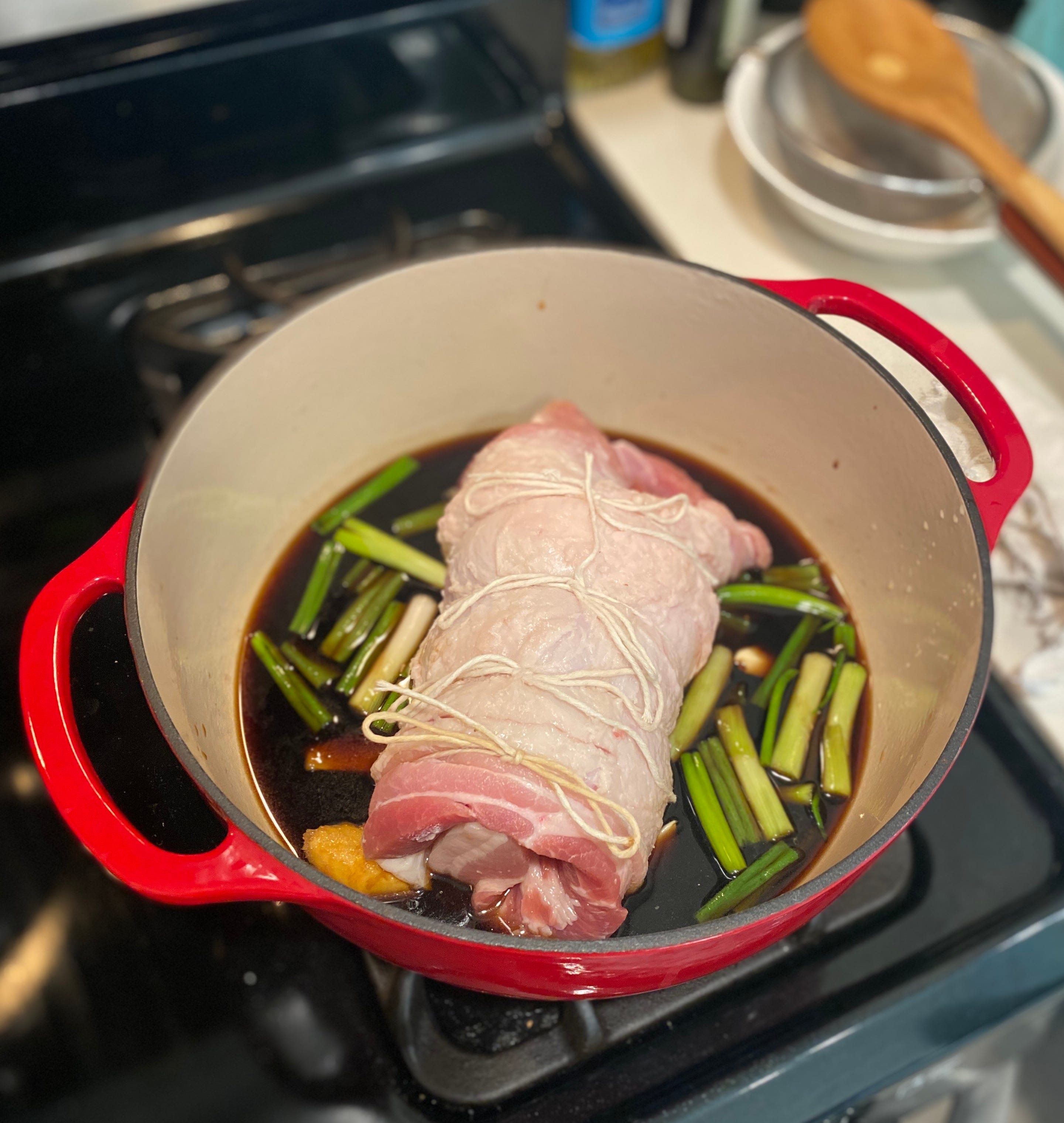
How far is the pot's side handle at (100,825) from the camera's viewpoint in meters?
0.63

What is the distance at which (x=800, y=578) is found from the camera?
3.42 feet

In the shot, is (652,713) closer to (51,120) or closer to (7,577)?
(7,577)

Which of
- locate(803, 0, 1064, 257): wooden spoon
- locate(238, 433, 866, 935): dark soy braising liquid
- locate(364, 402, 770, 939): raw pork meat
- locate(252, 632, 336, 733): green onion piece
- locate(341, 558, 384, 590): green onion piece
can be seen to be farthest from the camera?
locate(803, 0, 1064, 257): wooden spoon

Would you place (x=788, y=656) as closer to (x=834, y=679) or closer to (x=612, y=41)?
(x=834, y=679)

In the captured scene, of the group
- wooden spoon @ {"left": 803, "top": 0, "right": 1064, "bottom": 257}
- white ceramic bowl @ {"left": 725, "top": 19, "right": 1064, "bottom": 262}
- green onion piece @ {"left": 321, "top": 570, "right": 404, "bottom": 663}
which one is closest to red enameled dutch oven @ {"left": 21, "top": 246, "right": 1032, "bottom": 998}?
green onion piece @ {"left": 321, "top": 570, "right": 404, "bottom": 663}

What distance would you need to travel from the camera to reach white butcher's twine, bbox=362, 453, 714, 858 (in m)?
0.74

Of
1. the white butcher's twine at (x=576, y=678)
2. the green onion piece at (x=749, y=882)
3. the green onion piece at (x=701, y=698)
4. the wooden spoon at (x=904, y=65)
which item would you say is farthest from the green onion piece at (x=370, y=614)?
the wooden spoon at (x=904, y=65)

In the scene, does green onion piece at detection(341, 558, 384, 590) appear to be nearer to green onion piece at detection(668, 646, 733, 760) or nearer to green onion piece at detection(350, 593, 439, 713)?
green onion piece at detection(350, 593, 439, 713)

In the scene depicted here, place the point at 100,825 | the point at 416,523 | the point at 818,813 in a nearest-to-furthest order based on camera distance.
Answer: the point at 100,825 → the point at 818,813 → the point at 416,523

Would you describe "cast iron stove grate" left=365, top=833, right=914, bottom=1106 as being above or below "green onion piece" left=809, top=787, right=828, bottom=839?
below

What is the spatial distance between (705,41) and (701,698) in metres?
1.18

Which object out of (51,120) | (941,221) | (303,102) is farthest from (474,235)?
(941,221)

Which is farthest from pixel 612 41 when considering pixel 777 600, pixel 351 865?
pixel 351 865

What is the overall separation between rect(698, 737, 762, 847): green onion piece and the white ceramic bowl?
829mm
